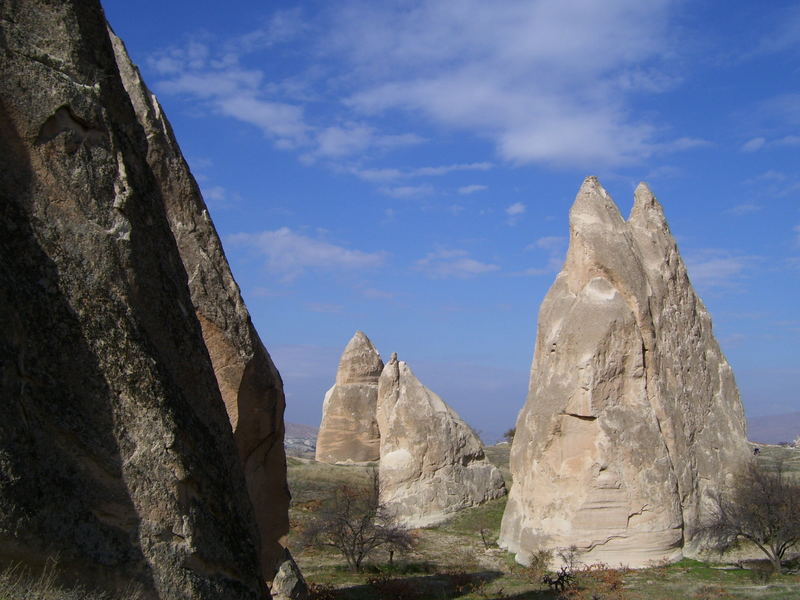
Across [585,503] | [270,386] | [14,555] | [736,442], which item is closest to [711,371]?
[736,442]

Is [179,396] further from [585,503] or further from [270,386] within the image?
[585,503]

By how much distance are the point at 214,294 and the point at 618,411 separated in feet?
25.9

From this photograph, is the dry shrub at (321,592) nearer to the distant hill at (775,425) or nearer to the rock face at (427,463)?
the rock face at (427,463)

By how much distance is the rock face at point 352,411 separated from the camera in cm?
2811

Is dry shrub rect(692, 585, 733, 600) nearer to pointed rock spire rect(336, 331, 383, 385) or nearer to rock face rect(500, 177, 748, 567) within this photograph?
rock face rect(500, 177, 748, 567)

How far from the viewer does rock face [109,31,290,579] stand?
264 inches

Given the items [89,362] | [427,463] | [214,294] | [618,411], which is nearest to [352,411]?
[427,463]

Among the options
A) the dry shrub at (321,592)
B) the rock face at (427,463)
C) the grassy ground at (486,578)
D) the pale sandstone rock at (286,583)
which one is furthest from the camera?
the rock face at (427,463)

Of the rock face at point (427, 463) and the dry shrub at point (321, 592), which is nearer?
the dry shrub at point (321, 592)

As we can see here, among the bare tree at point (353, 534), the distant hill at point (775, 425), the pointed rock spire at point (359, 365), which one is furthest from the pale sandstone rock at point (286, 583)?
the distant hill at point (775, 425)

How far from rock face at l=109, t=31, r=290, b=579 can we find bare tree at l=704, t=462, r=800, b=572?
26.6 ft

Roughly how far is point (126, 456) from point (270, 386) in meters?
3.95

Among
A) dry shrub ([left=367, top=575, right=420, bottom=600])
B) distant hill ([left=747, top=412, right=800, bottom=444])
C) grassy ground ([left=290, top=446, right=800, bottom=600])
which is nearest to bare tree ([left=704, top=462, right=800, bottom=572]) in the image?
grassy ground ([left=290, top=446, right=800, bottom=600])

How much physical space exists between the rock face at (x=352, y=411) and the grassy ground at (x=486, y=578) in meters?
11.4
